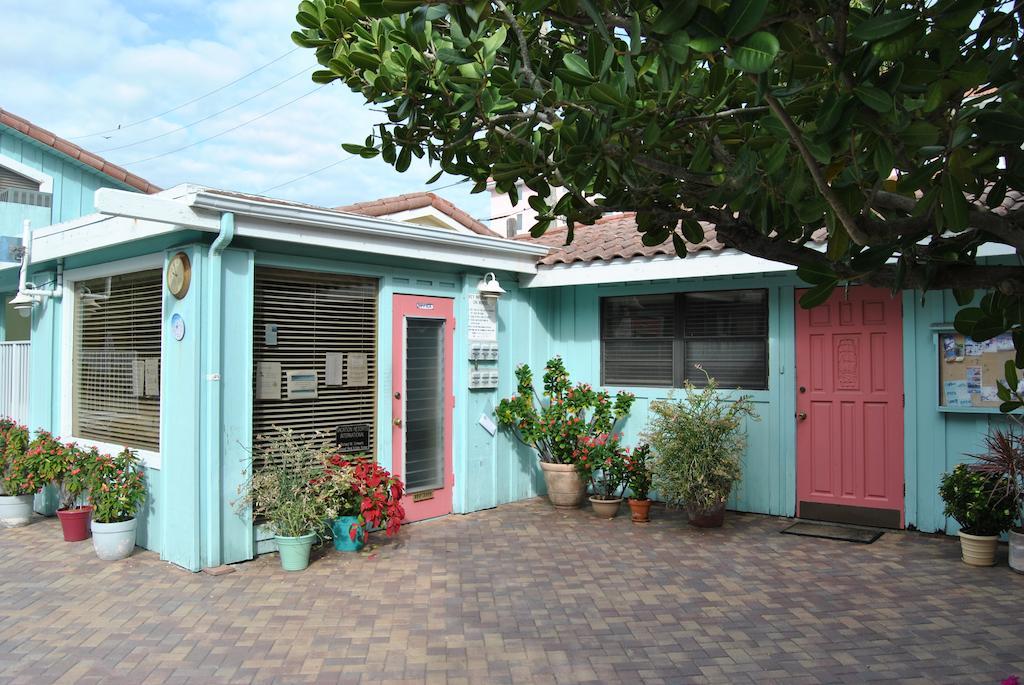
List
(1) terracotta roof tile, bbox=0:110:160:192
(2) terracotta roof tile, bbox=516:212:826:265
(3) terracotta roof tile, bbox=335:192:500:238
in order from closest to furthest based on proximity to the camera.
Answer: (2) terracotta roof tile, bbox=516:212:826:265, (1) terracotta roof tile, bbox=0:110:160:192, (3) terracotta roof tile, bbox=335:192:500:238

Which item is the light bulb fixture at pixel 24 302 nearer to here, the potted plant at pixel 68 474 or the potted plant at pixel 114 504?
the potted plant at pixel 68 474

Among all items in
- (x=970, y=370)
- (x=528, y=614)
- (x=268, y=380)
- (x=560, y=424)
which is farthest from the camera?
(x=560, y=424)

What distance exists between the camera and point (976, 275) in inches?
85.8

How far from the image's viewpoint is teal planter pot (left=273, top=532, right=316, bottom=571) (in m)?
5.57

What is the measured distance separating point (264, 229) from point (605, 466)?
13.1ft

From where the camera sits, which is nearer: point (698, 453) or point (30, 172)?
point (698, 453)

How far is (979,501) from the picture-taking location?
18.4ft

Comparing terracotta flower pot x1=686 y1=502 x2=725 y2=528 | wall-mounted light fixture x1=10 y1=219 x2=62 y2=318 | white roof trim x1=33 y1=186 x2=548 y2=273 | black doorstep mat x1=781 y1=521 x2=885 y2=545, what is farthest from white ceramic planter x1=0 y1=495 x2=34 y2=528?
black doorstep mat x1=781 y1=521 x2=885 y2=545

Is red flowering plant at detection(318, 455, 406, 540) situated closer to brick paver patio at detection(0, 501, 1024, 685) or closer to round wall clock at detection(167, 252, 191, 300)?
brick paver patio at detection(0, 501, 1024, 685)

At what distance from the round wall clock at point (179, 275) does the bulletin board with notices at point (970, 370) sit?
6279 millimetres

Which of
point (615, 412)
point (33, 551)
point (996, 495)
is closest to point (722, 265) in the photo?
point (615, 412)

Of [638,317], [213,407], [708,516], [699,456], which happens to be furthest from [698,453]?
[213,407]

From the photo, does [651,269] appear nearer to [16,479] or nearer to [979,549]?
[979,549]

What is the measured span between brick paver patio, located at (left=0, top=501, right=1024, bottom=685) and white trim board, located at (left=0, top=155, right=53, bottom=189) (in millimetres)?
5112
